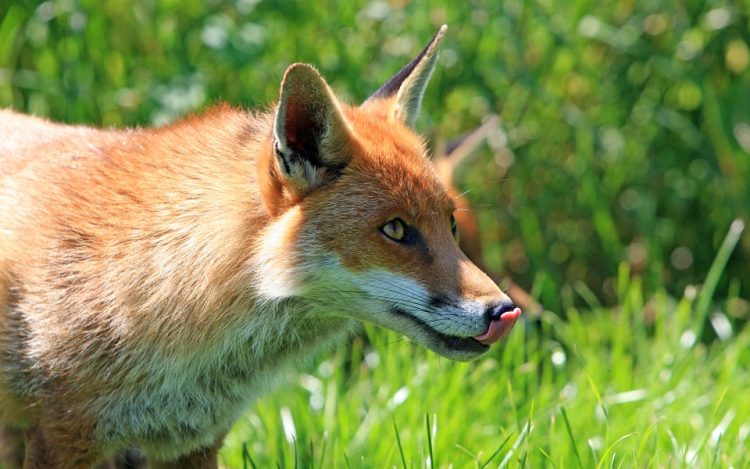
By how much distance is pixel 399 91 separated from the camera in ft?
11.9

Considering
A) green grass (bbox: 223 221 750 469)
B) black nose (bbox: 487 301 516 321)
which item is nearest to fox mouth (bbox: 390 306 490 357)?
black nose (bbox: 487 301 516 321)

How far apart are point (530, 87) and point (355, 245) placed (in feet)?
11.5

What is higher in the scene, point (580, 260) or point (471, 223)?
point (471, 223)

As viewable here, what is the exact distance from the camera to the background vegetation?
4.38 meters

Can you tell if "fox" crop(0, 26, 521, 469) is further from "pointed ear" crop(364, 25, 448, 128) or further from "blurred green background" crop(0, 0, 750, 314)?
"blurred green background" crop(0, 0, 750, 314)

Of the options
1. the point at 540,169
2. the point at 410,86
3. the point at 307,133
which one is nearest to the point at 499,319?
the point at 307,133

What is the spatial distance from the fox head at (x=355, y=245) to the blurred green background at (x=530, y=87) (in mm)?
2357

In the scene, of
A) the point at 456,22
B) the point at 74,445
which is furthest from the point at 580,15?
the point at 74,445

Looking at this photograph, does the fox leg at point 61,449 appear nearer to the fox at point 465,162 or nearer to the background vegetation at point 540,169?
the background vegetation at point 540,169

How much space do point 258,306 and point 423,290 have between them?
62 cm

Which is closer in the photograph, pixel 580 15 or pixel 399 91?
pixel 399 91

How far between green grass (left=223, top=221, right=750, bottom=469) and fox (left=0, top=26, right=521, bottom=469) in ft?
1.99

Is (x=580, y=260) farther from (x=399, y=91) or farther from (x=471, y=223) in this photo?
(x=399, y=91)

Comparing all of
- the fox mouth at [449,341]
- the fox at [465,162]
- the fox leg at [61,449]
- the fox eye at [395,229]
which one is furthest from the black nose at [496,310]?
the fox at [465,162]
